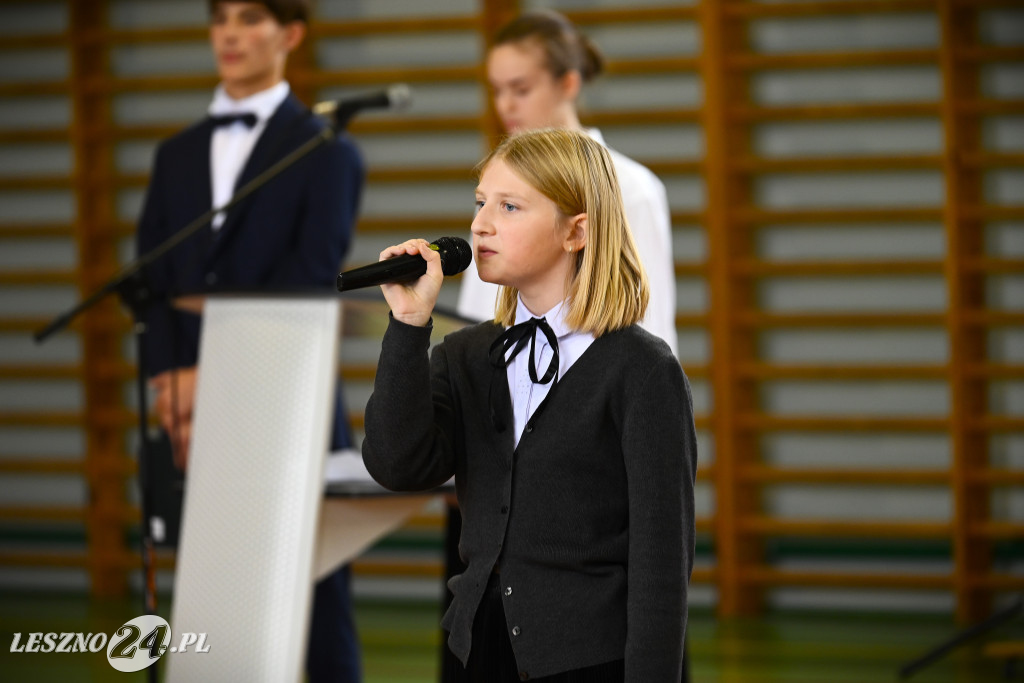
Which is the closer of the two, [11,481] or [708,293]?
[708,293]

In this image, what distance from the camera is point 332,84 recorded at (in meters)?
4.73

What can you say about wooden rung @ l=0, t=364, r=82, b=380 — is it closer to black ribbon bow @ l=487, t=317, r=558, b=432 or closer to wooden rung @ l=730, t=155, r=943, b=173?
wooden rung @ l=730, t=155, r=943, b=173

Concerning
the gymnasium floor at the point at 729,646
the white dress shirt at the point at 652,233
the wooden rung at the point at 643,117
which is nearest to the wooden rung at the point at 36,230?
the gymnasium floor at the point at 729,646

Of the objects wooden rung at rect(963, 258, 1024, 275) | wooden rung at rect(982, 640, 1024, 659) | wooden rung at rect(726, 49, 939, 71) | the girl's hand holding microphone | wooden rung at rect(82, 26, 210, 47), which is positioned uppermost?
wooden rung at rect(82, 26, 210, 47)

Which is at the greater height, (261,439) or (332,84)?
(332,84)

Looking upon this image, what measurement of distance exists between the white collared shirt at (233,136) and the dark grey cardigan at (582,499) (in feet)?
5.11

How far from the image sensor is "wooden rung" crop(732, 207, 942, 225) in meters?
4.14

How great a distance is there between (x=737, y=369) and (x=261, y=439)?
2663 mm

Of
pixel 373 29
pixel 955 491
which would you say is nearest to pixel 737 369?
pixel 955 491

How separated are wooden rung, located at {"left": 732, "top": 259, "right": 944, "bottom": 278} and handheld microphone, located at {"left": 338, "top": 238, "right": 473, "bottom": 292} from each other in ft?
10.2

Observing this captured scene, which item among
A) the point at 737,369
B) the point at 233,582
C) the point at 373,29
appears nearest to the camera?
the point at 233,582

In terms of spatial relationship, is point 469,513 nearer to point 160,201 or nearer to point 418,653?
point 160,201

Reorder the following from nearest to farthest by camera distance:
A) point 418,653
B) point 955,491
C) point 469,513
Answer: point 469,513, point 418,653, point 955,491

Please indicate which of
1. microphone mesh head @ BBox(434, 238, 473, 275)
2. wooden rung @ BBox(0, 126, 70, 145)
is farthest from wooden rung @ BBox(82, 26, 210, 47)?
microphone mesh head @ BBox(434, 238, 473, 275)
